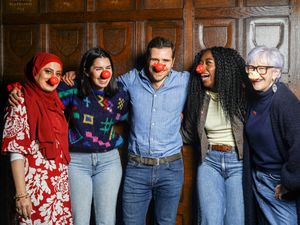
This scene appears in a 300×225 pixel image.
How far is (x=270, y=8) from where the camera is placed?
2.62 metres

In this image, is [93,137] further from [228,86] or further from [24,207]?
[228,86]

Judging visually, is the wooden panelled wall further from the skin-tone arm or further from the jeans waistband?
the skin-tone arm

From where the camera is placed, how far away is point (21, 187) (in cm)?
205

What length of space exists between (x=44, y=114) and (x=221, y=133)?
1.03 meters

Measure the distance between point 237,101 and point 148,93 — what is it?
0.54 m

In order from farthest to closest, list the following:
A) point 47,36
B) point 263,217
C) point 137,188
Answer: point 47,36, point 137,188, point 263,217

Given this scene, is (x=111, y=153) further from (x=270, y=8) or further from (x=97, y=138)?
(x=270, y=8)

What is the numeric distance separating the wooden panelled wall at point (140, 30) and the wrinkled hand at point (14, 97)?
2.64 ft

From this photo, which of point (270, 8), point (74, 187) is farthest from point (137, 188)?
point (270, 8)

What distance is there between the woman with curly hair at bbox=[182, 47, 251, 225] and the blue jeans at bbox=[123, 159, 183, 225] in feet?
0.54

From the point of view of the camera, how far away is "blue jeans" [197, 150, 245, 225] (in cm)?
235

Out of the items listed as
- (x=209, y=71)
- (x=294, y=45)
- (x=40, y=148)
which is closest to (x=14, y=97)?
(x=40, y=148)

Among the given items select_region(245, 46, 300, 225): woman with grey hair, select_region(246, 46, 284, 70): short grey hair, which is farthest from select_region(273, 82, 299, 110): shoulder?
select_region(246, 46, 284, 70): short grey hair

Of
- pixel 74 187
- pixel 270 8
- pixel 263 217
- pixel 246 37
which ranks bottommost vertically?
pixel 263 217
